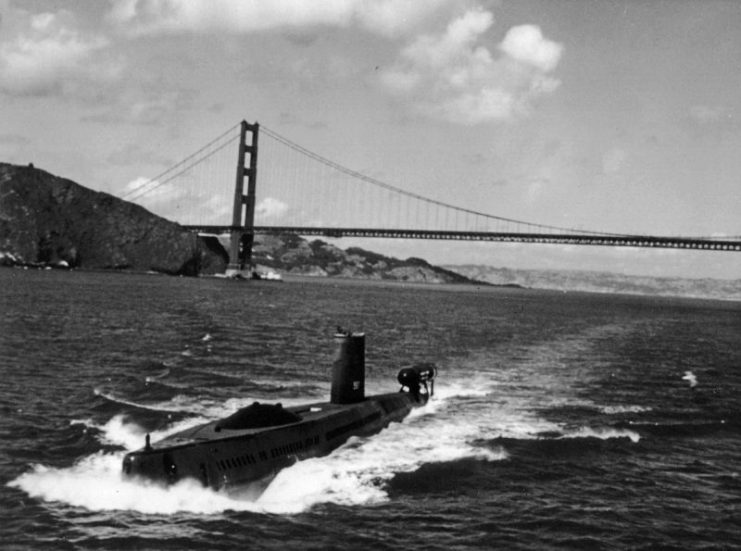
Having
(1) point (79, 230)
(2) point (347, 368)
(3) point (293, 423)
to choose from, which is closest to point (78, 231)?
(1) point (79, 230)

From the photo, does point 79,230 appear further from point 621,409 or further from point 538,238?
point 621,409

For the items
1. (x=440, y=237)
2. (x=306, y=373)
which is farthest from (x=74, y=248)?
(x=306, y=373)

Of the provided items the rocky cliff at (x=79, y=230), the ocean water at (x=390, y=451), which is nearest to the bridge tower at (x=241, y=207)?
the rocky cliff at (x=79, y=230)

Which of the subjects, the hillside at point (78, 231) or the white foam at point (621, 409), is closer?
the white foam at point (621, 409)

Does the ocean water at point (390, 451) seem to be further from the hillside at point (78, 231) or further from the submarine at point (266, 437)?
the hillside at point (78, 231)

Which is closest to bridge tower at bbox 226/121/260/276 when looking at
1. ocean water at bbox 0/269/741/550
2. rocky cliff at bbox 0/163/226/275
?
rocky cliff at bbox 0/163/226/275

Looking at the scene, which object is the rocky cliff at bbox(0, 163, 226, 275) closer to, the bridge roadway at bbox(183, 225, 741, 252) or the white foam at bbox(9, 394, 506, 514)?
the bridge roadway at bbox(183, 225, 741, 252)
